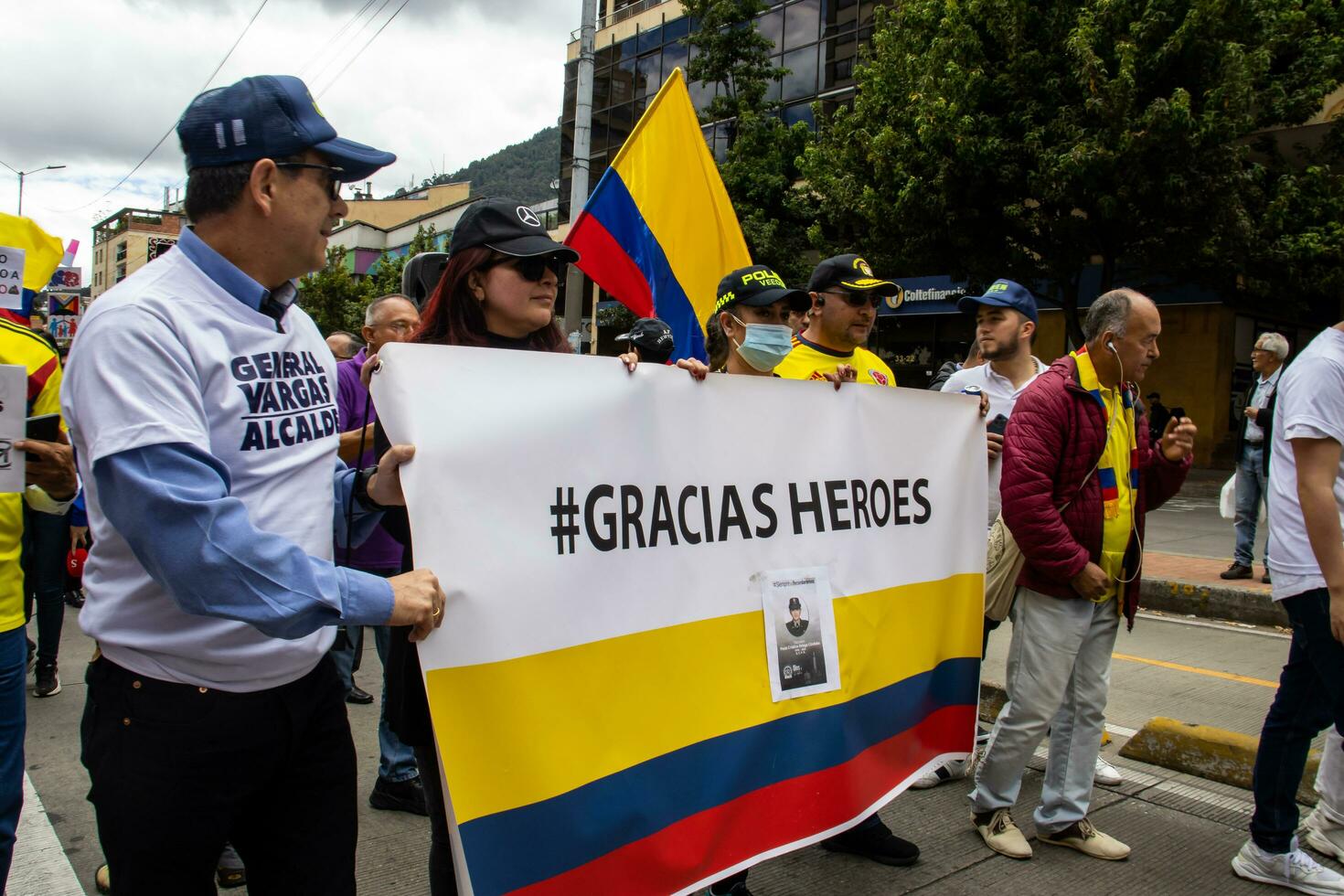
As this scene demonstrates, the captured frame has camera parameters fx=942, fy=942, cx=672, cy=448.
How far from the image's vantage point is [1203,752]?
4125 mm

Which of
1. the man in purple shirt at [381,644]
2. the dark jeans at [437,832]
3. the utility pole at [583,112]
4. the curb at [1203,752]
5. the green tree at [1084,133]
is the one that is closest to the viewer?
the dark jeans at [437,832]

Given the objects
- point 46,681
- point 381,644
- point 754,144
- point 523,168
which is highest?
point 523,168

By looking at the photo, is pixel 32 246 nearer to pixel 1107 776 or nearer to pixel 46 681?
pixel 46 681

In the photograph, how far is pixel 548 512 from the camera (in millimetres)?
2125

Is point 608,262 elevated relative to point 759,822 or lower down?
elevated

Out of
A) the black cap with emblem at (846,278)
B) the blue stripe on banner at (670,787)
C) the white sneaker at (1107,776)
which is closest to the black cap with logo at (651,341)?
the black cap with emblem at (846,278)

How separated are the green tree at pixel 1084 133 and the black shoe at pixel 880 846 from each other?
1235cm

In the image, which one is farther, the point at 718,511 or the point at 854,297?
the point at 854,297

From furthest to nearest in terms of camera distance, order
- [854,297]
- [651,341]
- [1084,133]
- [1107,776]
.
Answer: [1084,133], [1107,776], [651,341], [854,297]

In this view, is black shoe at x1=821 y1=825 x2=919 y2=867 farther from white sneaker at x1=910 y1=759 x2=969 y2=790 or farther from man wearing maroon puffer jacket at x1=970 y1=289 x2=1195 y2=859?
white sneaker at x1=910 y1=759 x2=969 y2=790

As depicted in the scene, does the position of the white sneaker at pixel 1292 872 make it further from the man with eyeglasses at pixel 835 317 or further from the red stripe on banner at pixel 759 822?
the man with eyeglasses at pixel 835 317

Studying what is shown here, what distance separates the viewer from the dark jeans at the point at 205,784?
5.29ft

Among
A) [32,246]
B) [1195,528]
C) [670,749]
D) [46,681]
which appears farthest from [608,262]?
[1195,528]

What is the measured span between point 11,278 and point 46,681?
10.6 ft
